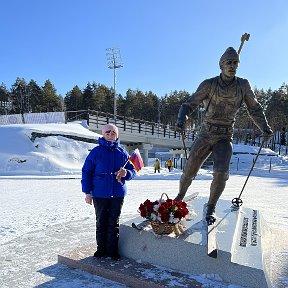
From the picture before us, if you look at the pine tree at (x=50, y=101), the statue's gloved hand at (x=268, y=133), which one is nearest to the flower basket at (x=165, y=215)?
the statue's gloved hand at (x=268, y=133)

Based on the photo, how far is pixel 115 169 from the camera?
4199 millimetres

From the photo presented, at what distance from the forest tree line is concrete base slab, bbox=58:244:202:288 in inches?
2388

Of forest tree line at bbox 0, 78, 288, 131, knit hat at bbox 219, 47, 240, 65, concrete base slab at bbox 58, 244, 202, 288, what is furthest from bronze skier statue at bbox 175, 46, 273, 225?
forest tree line at bbox 0, 78, 288, 131

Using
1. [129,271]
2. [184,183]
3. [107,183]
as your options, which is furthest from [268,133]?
[129,271]

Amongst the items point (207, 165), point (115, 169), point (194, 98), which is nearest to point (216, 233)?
point (115, 169)

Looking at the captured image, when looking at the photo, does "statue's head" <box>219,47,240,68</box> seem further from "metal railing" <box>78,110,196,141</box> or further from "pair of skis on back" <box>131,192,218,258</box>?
"metal railing" <box>78,110,196,141</box>

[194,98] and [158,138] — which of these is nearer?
[194,98]

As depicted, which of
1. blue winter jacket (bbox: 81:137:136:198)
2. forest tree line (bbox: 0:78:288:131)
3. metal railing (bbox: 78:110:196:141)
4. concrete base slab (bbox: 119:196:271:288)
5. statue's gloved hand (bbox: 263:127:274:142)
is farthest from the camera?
forest tree line (bbox: 0:78:288:131)

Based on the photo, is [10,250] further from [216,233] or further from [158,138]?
[158,138]

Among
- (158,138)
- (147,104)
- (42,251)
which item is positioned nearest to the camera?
(42,251)

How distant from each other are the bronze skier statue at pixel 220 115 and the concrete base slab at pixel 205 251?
36 centimetres

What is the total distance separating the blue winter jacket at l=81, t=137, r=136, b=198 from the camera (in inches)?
163

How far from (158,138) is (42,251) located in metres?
28.3

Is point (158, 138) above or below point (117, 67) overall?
below
